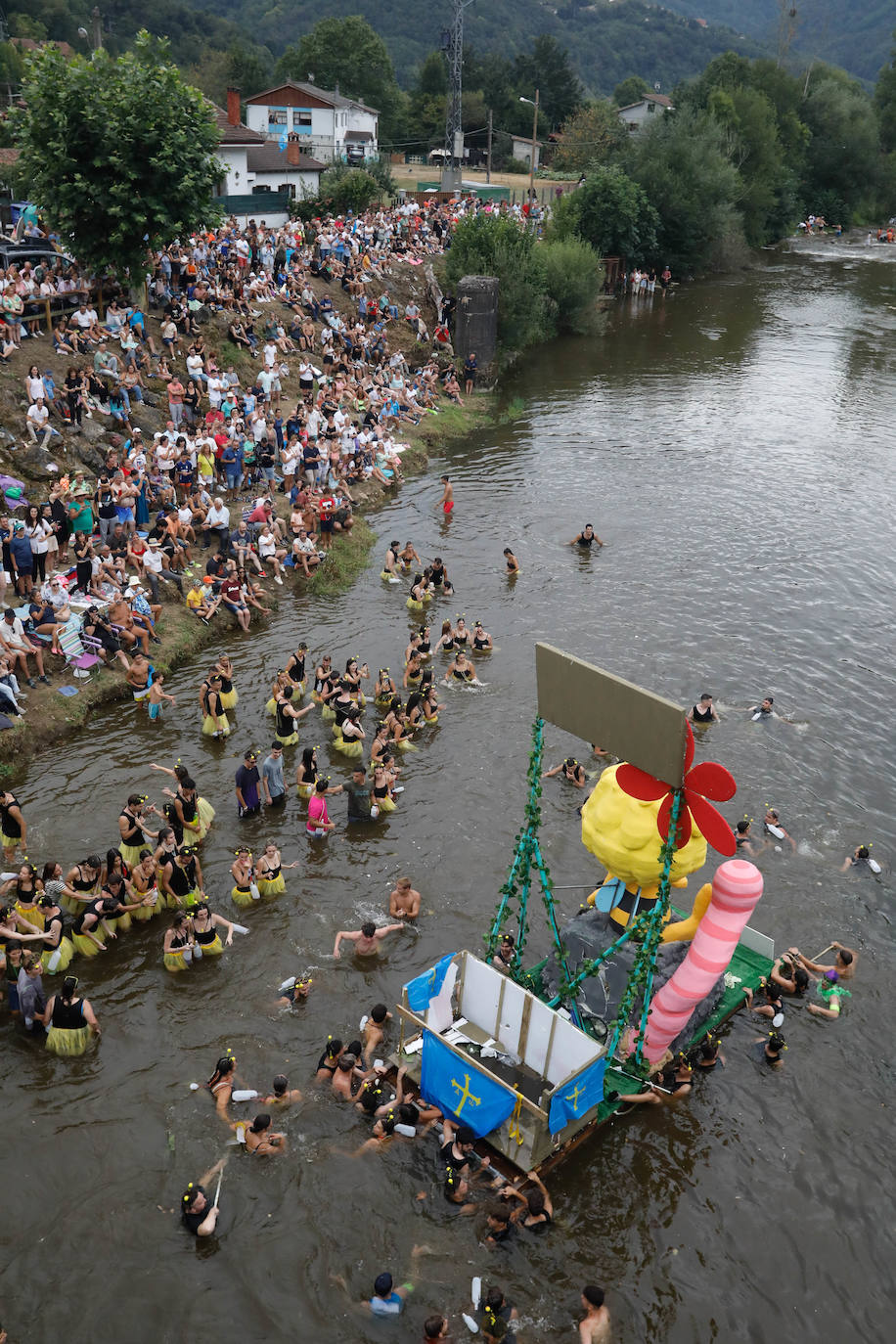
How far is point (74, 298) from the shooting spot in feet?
98.4

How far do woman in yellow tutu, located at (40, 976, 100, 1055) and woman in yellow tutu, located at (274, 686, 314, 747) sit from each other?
7178 millimetres

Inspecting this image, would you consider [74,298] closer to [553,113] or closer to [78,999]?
[78,999]

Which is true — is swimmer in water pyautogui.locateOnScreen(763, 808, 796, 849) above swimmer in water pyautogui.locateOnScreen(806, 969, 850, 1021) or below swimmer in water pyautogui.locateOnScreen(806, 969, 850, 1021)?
above

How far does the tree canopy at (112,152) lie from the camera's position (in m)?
28.3

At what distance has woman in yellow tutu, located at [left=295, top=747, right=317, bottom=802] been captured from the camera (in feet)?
60.3

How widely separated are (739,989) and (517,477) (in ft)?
77.9

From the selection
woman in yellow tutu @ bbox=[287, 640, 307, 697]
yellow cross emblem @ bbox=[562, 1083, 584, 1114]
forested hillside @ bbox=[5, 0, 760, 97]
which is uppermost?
forested hillside @ bbox=[5, 0, 760, 97]

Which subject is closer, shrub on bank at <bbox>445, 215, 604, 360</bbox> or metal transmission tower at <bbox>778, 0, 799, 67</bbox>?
shrub on bank at <bbox>445, 215, 604, 360</bbox>

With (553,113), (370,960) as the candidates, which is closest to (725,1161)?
(370,960)

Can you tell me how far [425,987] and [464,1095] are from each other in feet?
5.40

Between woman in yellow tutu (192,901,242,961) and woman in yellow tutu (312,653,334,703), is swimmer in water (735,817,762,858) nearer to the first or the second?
woman in yellow tutu (312,653,334,703)

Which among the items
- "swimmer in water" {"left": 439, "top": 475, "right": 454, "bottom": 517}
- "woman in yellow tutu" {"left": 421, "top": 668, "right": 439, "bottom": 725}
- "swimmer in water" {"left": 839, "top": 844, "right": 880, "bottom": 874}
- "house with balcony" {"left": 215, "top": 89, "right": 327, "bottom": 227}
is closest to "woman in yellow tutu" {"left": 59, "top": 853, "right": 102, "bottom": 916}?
"woman in yellow tutu" {"left": 421, "top": 668, "right": 439, "bottom": 725}

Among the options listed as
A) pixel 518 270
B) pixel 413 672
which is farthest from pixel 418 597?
pixel 518 270

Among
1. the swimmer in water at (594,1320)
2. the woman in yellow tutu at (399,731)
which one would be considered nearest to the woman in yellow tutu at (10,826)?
the woman in yellow tutu at (399,731)
